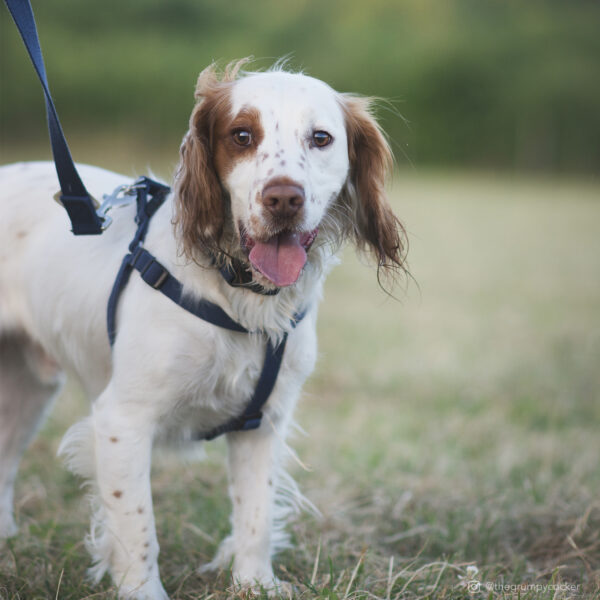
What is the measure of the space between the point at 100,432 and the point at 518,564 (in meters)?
1.48

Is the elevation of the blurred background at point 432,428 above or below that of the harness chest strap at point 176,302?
below

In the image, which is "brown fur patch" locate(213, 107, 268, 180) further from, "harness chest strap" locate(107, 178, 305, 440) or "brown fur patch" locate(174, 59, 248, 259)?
"harness chest strap" locate(107, 178, 305, 440)

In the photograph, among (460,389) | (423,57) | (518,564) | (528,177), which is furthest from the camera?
(423,57)

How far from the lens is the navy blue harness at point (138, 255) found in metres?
2.25

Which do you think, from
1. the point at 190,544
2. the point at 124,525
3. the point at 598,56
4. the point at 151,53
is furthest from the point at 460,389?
the point at 598,56

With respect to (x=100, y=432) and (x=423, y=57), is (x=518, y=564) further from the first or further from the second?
(x=423, y=57)

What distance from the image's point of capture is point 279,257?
213 centimetres

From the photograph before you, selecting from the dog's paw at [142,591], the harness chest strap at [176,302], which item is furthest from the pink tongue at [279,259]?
the dog's paw at [142,591]

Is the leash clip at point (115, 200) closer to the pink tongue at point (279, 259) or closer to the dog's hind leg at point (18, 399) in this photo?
the pink tongue at point (279, 259)

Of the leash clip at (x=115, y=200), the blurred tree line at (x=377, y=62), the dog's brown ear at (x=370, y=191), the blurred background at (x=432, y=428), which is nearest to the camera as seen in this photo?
the dog's brown ear at (x=370, y=191)

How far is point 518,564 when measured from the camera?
2.63 m

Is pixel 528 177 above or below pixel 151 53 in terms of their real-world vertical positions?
below

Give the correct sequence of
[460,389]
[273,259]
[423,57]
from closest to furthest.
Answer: [273,259]
[460,389]
[423,57]

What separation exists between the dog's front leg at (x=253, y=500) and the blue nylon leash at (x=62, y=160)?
867 mm
